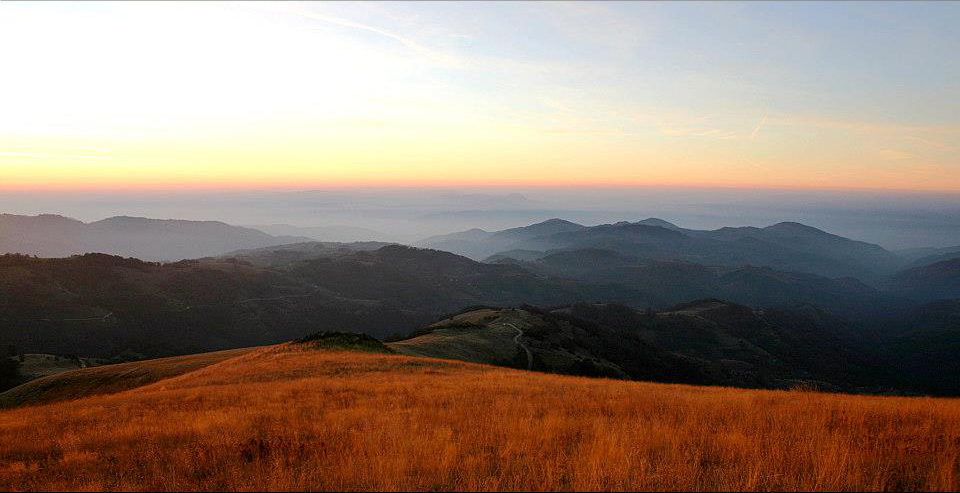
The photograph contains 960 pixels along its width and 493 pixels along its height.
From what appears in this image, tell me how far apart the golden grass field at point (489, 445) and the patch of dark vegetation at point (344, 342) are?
23.1 meters

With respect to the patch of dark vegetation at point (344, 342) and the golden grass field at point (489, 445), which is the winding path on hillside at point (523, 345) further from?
the golden grass field at point (489, 445)

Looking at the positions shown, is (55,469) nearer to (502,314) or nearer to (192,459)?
(192,459)

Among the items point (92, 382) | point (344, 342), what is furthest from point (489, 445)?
point (92, 382)

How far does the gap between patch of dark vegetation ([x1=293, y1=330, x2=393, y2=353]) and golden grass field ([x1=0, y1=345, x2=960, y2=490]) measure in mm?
23120

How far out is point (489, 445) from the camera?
25.1ft

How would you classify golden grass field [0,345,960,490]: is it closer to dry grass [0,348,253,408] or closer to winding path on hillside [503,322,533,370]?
dry grass [0,348,253,408]

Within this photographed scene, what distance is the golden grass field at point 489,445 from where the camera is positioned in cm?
601

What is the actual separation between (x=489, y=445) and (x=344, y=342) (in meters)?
32.8

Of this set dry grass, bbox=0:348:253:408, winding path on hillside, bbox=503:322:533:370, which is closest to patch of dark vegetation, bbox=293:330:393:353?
dry grass, bbox=0:348:253:408

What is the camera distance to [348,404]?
1261cm

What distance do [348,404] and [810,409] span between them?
438 inches

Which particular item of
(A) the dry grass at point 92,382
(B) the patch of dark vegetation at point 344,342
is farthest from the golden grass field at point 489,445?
(A) the dry grass at point 92,382

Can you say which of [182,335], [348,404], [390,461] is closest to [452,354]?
[348,404]

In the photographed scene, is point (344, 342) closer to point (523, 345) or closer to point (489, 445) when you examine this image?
point (489, 445)
